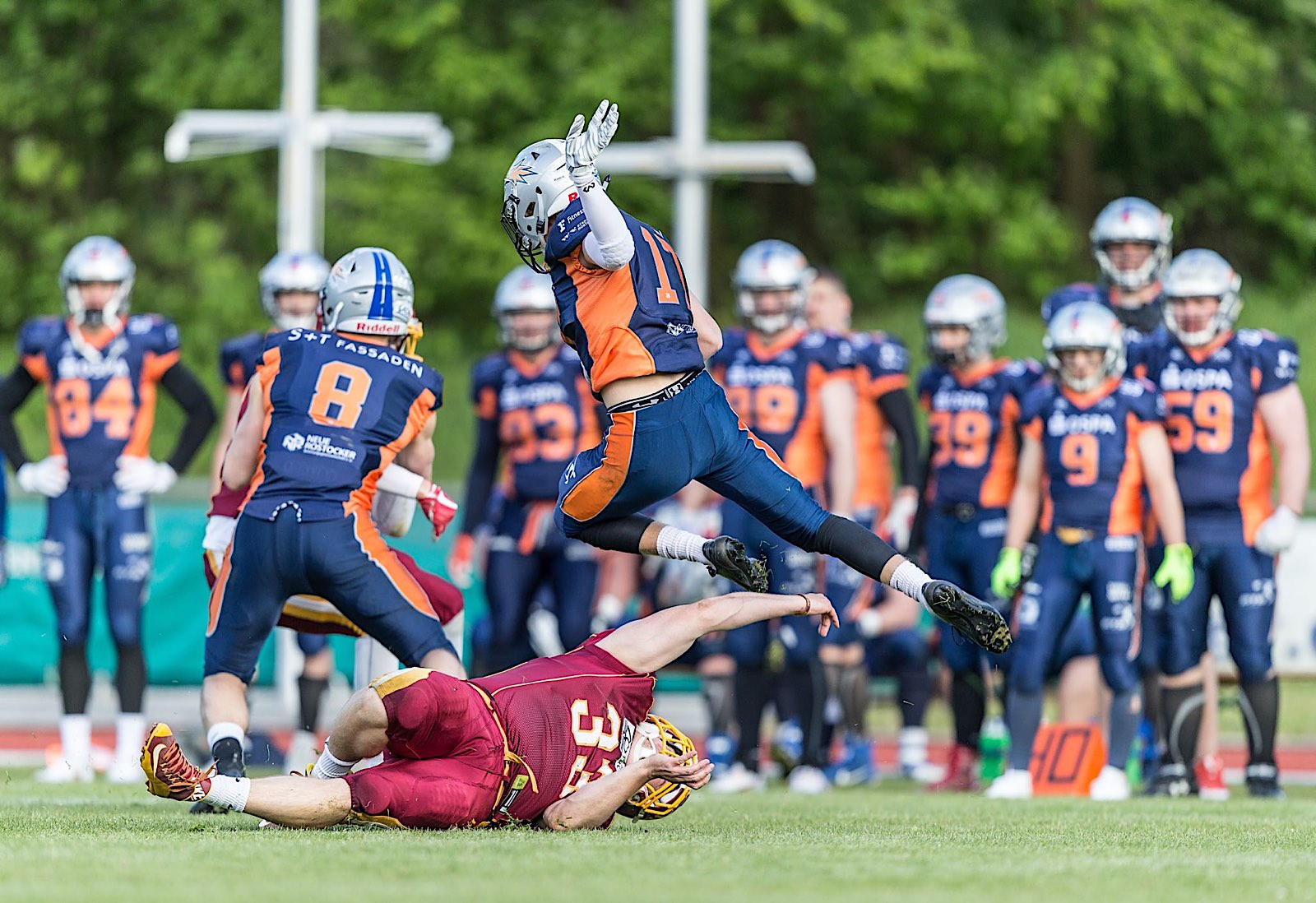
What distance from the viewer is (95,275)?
1033 centimetres

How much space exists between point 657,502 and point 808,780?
2.67m

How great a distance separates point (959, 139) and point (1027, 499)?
13.4 metres

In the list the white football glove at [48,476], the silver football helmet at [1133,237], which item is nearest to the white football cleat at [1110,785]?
the silver football helmet at [1133,237]

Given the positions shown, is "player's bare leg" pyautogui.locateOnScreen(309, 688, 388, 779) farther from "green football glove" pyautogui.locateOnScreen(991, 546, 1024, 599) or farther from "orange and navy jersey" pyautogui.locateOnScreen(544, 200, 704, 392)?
"green football glove" pyautogui.locateOnScreen(991, 546, 1024, 599)

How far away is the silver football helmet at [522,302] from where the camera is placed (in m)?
10.9

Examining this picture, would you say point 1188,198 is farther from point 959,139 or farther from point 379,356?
point 379,356

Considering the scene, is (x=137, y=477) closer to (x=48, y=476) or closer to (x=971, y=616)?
(x=48, y=476)

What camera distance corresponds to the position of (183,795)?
607 cm

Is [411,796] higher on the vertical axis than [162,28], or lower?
lower

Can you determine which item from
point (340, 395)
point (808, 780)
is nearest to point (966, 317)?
point (808, 780)

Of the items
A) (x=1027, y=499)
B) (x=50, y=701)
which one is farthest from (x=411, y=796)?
(x=50, y=701)

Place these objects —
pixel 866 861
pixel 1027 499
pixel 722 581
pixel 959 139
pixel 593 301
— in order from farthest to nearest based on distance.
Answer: pixel 959 139 → pixel 722 581 → pixel 1027 499 → pixel 593 301 → pixel 866 861

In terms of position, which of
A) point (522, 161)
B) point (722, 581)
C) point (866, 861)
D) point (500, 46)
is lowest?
point (866, 861)

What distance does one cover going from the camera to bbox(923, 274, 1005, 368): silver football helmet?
35.4 ft
